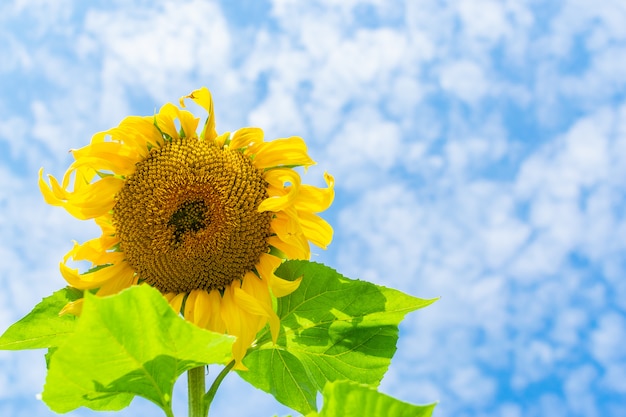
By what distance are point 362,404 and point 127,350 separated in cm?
85

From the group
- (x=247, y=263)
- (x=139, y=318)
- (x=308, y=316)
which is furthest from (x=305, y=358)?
(x=139, y=318)

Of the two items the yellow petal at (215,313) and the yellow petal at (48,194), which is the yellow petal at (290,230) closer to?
the yellow petal at (215,313)

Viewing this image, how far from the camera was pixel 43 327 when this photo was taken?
3.68 metres

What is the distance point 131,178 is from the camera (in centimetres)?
384

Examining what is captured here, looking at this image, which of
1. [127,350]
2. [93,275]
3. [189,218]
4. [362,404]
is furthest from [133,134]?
[362,404]

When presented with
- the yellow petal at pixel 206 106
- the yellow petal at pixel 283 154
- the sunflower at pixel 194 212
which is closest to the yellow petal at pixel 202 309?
the sunflower at pixel 194 212

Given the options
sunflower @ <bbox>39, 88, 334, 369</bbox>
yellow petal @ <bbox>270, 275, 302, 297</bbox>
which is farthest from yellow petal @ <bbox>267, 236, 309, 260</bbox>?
yellow petal @ <bbox>270, 275, 302, 297</bbox>

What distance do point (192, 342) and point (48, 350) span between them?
1639 mm

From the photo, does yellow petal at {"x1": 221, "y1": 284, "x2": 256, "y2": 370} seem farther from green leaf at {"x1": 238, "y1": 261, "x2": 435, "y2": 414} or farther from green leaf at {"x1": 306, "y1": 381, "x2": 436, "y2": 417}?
green leaf at {"x1": 306, "y1": 381, "x2": 436, "y2": 417}

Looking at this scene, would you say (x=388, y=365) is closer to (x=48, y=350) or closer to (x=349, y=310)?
(x=349, y=310)

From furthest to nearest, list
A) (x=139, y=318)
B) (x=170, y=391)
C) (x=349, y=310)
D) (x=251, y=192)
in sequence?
(x=251, y=192), (x=349, y=310), (x=170, y=391), (x=139, y=318)

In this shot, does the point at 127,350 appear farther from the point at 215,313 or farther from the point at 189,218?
the point at 189,218

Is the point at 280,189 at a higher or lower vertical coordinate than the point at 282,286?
higher

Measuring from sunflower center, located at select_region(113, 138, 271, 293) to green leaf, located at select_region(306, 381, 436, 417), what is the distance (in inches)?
59.6
